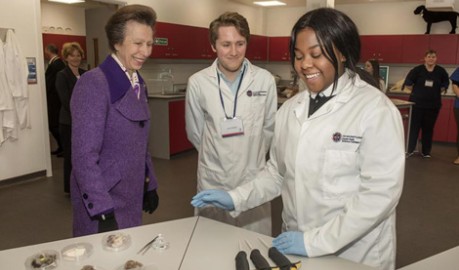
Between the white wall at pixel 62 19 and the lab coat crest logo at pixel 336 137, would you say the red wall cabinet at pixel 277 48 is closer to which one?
the white wall at pixel 62 19

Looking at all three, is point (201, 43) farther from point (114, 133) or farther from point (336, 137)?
point (336, 137)

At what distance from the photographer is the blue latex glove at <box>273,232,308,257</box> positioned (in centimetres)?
122

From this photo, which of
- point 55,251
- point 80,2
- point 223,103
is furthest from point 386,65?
point 55,251

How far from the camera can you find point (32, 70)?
13.9 feet

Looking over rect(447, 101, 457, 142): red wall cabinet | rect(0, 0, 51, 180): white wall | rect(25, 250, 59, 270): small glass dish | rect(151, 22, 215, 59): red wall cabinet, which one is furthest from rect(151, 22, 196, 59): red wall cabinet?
rect(25, 250, 59, 270): small glass dish

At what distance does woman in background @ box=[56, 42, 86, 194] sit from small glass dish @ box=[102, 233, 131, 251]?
266cm

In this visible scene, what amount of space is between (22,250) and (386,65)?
24.3ft

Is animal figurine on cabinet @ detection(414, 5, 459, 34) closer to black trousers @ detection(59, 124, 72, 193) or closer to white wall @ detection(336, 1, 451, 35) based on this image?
white wall @ detection(336, 1, 451, 35)

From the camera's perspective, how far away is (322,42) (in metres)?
1.22

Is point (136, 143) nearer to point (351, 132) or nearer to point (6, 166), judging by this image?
point (351, 132)

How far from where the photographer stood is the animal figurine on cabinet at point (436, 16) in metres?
6.82

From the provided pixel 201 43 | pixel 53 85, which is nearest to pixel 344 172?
pixel 53 85

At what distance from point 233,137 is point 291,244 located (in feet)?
2.89

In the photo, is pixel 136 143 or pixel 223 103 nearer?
pixel 136 143
